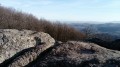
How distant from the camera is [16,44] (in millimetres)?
5512

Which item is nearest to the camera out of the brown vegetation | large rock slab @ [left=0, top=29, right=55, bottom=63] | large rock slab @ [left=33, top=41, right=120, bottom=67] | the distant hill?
large rock slab @ [left=33, top=41, right=120, bottom=67]

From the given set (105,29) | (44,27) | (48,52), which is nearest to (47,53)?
(48,52)

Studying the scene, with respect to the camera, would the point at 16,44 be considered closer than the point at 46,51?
No

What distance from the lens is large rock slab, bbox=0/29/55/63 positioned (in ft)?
17.5

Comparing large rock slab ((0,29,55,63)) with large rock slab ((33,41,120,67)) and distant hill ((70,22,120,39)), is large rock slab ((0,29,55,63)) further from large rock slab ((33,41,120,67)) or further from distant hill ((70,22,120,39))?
distant hill ((70,22,120,39))

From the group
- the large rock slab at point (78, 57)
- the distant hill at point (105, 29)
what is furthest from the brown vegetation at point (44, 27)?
the large rock slab at point (78, 57)

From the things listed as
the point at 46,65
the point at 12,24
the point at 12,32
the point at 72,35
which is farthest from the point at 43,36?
the point at 72,35

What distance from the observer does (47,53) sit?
198 inches

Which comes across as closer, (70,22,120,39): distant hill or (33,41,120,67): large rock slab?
(33,41,120,67): large rock slab

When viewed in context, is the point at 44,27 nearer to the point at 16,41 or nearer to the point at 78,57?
the point at 16,41

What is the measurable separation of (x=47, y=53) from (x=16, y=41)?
87 cm

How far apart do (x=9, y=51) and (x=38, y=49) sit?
0.62 metres

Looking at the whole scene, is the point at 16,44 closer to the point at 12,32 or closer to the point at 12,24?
the point at 12,32

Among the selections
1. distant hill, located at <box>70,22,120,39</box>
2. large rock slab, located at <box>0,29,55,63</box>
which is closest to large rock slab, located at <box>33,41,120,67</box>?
large rock slab, located at <box>0,29,55,63</box>
